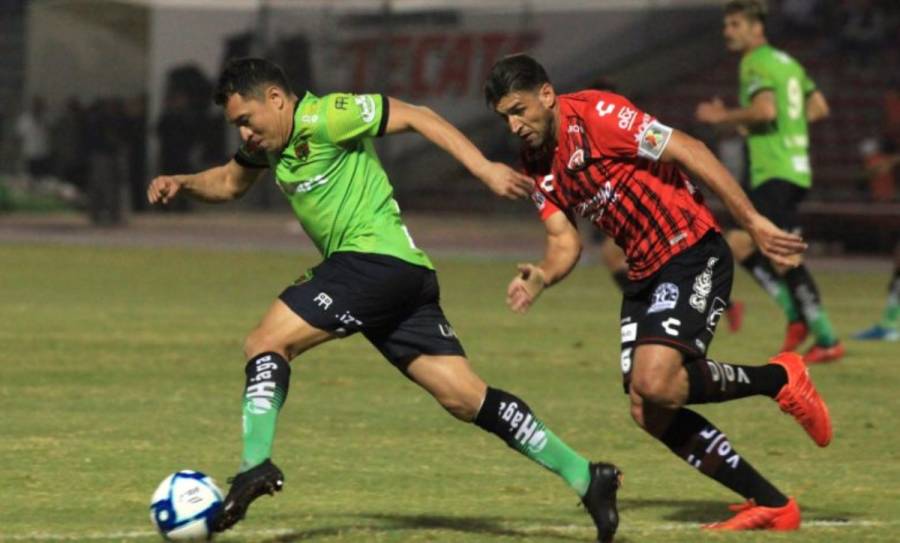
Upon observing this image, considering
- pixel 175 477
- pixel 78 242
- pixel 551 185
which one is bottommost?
pixel 78 242

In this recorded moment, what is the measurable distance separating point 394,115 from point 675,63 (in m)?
30.2

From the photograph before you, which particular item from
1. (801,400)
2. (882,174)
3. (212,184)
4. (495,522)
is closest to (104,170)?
(882,174)

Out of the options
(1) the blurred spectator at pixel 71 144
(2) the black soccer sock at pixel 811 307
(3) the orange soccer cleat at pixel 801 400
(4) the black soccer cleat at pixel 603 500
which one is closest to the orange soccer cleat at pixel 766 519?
(3) the orange soccer cleat at pixel 801 400

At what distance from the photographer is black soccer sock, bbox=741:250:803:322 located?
14461 millimetres

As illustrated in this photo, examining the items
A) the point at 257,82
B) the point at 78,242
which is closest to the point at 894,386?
the point at 257,82

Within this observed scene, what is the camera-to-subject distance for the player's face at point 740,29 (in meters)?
14.2

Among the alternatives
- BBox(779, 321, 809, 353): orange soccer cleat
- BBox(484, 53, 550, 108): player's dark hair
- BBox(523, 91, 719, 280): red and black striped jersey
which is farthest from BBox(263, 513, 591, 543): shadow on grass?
BBox(779, 321, 809, 353): orange soccer cleat

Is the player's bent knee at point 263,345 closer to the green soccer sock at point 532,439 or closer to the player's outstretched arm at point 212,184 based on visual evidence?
the green soccer sock at point 532,439

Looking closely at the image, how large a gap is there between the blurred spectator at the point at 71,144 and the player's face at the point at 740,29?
78.6 feet

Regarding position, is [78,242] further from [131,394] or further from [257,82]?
[257,82]

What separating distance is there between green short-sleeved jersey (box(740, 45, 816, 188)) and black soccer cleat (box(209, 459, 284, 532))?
7917 mm

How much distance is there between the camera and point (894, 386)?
42.8 ft

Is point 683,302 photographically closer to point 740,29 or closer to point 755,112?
point 755,112

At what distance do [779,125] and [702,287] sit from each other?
266 inches
